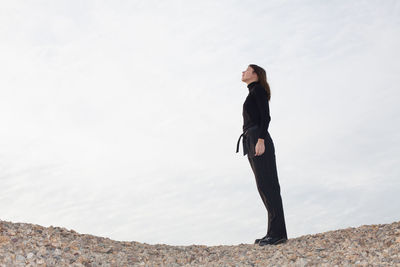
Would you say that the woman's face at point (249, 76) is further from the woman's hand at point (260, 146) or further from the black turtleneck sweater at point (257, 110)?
the woman's hand at point (260, 146)

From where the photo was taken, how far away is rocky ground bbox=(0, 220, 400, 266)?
23.2 ft

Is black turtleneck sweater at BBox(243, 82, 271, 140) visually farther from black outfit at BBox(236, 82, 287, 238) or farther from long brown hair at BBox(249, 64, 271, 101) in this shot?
long brown hair at BBox(249, 64, 271, 101)

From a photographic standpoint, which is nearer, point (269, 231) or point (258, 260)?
point (258, 260)

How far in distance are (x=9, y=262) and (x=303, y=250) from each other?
443cm

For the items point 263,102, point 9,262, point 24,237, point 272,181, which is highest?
point 263,102

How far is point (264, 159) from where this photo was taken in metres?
8.20

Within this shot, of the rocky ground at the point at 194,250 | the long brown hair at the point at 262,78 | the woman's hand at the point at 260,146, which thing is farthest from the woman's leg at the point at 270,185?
the long brown hair at the point at 262,78

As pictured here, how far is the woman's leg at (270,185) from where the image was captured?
26.9ft

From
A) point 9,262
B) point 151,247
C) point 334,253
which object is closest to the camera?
point 9,262

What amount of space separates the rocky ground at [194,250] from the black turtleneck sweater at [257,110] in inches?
78.5

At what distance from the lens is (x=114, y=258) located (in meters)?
7.87

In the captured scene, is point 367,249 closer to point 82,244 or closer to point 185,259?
point 185,259

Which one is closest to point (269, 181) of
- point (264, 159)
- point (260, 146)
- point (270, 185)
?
point (270, 185)

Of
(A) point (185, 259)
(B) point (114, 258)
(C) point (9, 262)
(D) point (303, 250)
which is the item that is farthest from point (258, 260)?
(C) point (9, 262)
